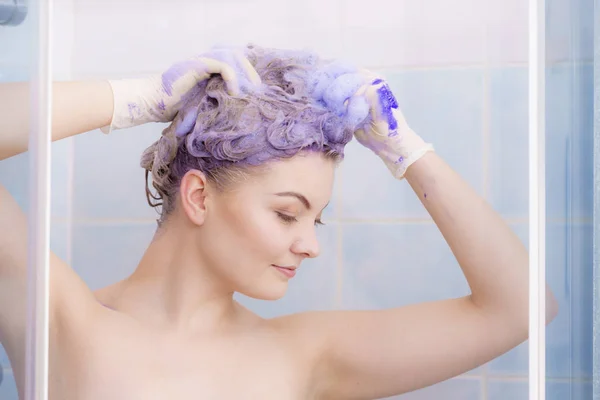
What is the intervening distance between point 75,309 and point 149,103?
37 centimetres

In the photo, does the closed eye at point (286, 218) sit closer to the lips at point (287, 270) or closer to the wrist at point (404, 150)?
the lips at point (287, 270)

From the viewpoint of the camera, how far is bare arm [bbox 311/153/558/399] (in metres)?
1.14

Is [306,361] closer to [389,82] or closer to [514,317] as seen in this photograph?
[514,317]

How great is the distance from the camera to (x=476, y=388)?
45.9 inches

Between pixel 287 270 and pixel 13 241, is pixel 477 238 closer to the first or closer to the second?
pixel 287 270

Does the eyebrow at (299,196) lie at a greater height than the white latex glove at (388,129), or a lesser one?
lesser

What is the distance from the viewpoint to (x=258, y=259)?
45.6 inches

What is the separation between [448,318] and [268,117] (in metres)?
0.44

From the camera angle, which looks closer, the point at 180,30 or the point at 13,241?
the point at 13,241

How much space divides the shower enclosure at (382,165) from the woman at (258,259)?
28mm

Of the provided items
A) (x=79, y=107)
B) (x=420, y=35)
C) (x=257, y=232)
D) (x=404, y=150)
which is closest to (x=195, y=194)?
(x=257, y=232)

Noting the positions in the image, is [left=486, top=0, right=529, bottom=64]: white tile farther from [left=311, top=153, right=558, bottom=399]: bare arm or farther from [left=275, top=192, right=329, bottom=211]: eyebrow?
[left=275, top=192, right=329, bottom=211]: eyebrow

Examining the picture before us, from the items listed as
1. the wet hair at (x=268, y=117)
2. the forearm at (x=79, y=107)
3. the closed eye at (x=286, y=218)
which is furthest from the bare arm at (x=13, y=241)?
the closed eye at (x=286, y=218)

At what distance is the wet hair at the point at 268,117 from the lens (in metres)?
1.13
